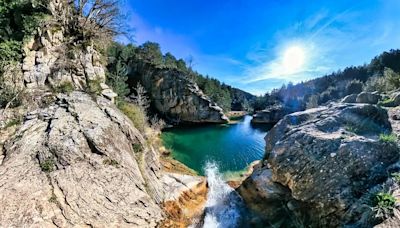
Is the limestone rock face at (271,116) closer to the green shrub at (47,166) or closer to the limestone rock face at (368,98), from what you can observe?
the limestone rock face at (368,98)

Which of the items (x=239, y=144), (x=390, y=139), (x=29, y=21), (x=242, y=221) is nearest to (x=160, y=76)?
(x=239, y=144)

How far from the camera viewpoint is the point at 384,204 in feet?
21.0

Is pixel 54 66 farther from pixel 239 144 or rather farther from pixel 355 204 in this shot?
pixel 239 144

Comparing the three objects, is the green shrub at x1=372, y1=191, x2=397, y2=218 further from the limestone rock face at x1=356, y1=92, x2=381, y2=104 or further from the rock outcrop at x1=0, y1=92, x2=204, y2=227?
the limestone rock face at x1=356, y1=92, x2=381, y2=104

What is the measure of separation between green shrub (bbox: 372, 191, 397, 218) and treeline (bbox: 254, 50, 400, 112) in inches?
2126

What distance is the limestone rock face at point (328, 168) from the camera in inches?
322

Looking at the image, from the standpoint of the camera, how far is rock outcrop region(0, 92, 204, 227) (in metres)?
8.09

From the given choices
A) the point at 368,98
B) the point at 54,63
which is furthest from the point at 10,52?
the point at 368,98

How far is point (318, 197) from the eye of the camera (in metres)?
8.98

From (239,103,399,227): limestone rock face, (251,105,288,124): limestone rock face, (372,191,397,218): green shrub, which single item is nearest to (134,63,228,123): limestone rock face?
(251,105,288,124): limestone rock face

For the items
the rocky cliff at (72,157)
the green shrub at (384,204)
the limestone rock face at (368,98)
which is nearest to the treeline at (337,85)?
the limestone rock face at (368,98)

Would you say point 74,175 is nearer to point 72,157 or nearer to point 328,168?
point 72,157

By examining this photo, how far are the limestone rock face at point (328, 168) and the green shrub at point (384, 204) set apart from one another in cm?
42

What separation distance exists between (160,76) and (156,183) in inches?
2103
